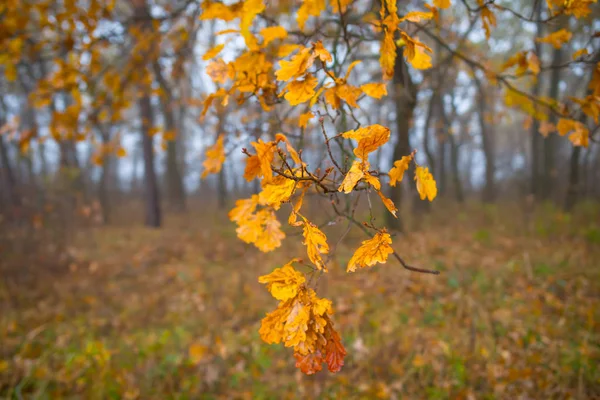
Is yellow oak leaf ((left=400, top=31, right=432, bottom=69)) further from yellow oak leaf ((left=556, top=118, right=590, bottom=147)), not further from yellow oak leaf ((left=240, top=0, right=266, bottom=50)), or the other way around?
yellow oak leaf ((left=556, top=118, right=590, bottom=147))

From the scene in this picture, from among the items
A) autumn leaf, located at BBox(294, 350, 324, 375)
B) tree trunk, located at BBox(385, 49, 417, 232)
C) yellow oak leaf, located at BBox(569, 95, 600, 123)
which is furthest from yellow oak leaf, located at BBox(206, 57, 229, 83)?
yellow oak leaf, located at BBox(569, 95, 600, 123)

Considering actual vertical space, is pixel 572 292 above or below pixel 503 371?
above

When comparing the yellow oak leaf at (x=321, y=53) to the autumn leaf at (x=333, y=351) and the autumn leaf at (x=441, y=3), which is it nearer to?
the autumn leaf at (x=441, y=3)

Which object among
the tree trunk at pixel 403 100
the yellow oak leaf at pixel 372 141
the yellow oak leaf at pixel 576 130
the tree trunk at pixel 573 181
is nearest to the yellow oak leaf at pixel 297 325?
the yellow oak leaf at pixel 372 141

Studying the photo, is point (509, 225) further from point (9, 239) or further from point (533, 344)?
point (9, 239)

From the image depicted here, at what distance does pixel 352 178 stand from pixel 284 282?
1.04 feet

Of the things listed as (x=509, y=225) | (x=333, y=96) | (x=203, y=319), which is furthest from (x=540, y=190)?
(x=333, y=96)

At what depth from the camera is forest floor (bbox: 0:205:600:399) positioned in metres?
2.68

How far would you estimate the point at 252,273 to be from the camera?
511 cm

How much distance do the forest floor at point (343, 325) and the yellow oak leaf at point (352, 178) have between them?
108 centimetres

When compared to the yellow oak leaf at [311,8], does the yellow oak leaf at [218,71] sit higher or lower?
lower

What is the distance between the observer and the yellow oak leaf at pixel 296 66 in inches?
37.9

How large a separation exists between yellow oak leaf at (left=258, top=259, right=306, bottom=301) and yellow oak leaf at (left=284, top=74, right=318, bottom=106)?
0.46m

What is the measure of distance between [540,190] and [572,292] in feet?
20.4
